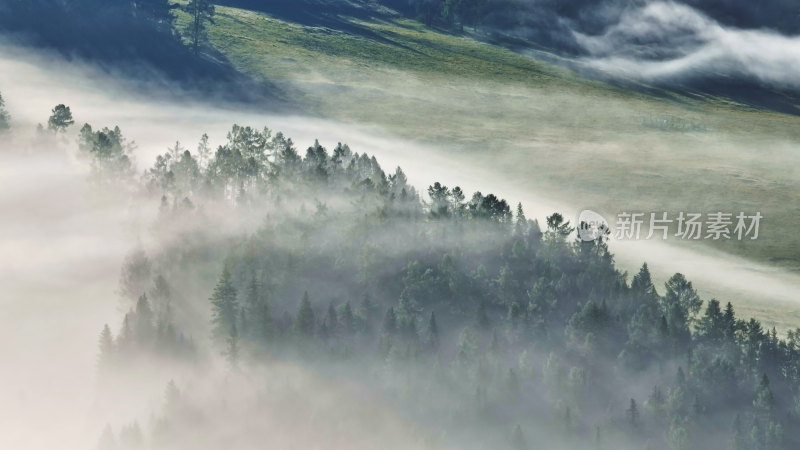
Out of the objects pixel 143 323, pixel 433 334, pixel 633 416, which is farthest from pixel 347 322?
pixel 633 416

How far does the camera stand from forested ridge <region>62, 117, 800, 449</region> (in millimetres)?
127438

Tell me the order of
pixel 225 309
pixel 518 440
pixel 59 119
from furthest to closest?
pixel 59 119 → pixel 225 309 → pixel 518 440

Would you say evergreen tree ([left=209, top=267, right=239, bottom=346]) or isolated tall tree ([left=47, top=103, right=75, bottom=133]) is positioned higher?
isolated tall tree ([left=47, top=103, right=75, bottom=133])

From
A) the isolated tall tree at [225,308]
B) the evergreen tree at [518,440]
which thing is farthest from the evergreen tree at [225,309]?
the evergreen tree at [518,440]

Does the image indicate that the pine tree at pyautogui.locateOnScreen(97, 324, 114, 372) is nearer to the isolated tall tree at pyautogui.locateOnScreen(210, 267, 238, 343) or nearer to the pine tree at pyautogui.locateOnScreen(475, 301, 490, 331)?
the isolated tall tree at pyautogui.locateOnScreen(210, 267, 238, 343)

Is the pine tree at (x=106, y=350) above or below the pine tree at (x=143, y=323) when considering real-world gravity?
below

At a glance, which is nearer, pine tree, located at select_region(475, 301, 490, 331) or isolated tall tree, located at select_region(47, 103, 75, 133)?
pine tree, located at select_region(475, 301, 490, 331)

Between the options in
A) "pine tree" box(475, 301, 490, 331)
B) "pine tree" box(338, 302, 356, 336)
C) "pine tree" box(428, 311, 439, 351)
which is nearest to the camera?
"pine tree" box(338, 302, 356, 336)

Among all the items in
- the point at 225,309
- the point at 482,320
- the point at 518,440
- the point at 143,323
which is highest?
the point at 482,320

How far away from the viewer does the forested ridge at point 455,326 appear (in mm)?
127438

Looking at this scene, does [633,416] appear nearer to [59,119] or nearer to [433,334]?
[433,334]

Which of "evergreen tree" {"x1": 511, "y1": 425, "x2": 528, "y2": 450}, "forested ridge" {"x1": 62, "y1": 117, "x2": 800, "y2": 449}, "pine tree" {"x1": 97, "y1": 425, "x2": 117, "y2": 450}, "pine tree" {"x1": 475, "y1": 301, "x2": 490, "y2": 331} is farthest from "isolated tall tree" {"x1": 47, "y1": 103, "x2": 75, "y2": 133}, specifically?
"evergreen tree" {"x1": 511, "y1": 425, "x2": 528, "y2": 450}

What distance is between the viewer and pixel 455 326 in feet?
447

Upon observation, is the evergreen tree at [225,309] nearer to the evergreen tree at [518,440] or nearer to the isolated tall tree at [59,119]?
the evergreen tree at [518,440]
